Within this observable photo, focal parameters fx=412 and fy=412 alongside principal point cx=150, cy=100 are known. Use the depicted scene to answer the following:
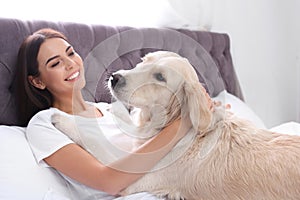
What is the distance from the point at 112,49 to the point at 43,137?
0.73 m

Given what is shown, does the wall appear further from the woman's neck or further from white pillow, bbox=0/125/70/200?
white pillow, bbox=0/125/70/200

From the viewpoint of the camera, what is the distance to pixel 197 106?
4.35 ft

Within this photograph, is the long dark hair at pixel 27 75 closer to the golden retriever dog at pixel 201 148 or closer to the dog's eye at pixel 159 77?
the golden retriever dog at pixel 201 148

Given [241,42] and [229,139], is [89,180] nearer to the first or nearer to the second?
[229,139]

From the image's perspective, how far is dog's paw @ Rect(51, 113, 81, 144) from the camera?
149 centimetres

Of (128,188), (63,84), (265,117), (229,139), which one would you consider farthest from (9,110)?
(265,117)

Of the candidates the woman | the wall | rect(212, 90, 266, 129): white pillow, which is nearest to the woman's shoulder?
the woman

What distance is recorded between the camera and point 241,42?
10.8ft

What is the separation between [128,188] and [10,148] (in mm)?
423

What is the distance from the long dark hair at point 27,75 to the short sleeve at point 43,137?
137 mm

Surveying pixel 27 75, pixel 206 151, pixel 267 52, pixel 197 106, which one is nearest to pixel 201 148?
pixel 206 151

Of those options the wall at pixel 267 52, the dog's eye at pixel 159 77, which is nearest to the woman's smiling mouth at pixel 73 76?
the dog's eye at pixel 159 77

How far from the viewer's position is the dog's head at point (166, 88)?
4.41 ft

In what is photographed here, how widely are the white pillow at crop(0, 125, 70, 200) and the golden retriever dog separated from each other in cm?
25
